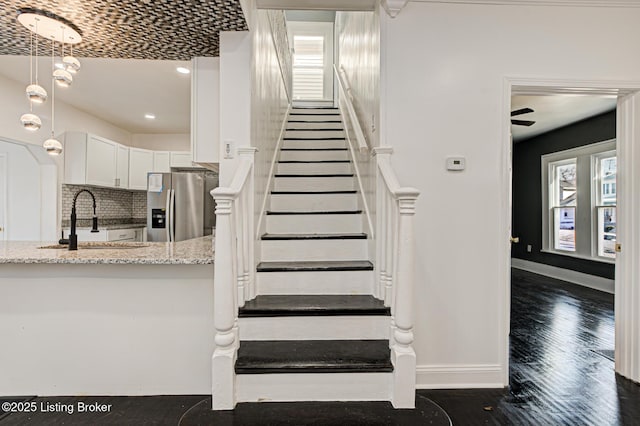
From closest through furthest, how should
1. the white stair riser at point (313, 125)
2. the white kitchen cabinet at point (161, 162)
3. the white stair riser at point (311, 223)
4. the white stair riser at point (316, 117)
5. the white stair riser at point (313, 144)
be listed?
the white stair riser at point (311, 223) < the white stair riser at point (313, 144) < the white stair riser at point (313, 125) < the white stair riser at point (316, 117) < the white kitchen cabinet at point (161, 162)

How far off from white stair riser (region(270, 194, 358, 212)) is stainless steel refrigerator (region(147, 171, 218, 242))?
2.21 metres

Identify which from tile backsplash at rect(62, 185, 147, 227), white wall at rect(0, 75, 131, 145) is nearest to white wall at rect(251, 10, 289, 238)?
white wall at rect(0, 75, 131, 145)

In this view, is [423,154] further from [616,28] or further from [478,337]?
[616,28]

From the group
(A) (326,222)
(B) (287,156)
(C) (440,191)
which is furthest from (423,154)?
(B) (287,156)

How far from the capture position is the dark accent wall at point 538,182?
17.5 ft

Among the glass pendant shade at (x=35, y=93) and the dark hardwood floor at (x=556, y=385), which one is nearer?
the dark hardwood floor at (x=556, y=385)

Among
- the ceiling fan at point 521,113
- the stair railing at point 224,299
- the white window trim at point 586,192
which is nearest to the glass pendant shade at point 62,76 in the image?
the stair railing at point 224,299

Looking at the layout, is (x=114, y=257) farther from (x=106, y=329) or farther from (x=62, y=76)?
(x=62, y=76)

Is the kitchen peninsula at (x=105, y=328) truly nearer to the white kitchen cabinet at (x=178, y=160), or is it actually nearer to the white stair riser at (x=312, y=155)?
the white stair riser at (x=312, y=155)

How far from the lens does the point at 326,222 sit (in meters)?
2.88

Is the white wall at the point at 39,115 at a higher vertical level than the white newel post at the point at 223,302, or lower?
higher

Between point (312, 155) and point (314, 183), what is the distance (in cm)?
60

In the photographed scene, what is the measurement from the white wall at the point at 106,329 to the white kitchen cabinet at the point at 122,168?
11.7 ft

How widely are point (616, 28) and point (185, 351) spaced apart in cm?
364
